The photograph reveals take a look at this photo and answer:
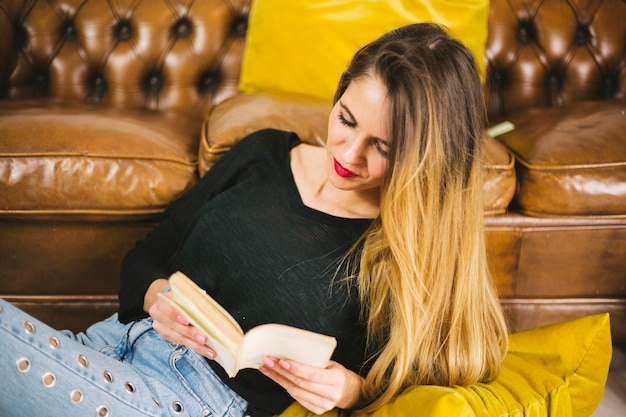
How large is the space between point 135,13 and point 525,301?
1.28 m

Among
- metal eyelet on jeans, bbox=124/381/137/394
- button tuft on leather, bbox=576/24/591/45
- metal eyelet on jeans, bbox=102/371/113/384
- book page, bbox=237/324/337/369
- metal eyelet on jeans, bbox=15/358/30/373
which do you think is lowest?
metal eyelet on jeans, bbox=124/381/137/394

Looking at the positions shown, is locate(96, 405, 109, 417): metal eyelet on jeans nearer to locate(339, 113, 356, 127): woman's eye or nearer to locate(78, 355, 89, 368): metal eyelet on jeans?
locate(78, 355, 89, 368): metal eyelet on jeans

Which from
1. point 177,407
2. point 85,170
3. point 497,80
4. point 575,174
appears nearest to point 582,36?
point 497,80

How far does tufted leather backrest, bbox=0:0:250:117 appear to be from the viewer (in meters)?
1.67

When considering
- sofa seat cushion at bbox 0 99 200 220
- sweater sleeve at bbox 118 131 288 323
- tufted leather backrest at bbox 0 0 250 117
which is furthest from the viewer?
tufted leather backrest at bbox 0 0 250 117

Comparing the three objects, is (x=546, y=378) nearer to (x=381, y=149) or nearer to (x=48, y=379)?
(x=381, y=149)

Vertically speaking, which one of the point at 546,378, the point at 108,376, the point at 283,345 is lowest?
the point at 546,378

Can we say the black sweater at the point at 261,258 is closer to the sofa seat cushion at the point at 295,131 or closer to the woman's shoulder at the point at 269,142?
the woman's shoulder at the point at 269,142

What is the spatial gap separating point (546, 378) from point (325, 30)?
0.95 metres

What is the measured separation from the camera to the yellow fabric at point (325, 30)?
57.8 inches

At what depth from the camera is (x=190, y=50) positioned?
1696mm

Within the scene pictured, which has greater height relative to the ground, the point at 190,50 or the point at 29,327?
the point at 190,50

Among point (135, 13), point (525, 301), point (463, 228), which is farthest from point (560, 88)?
point (135, 13)

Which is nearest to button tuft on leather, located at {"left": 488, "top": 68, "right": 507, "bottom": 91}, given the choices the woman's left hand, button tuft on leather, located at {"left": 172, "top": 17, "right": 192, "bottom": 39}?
button tuft on leather, located at {"left": 172, "top": 17, "right": 192, "bottom": 39}
